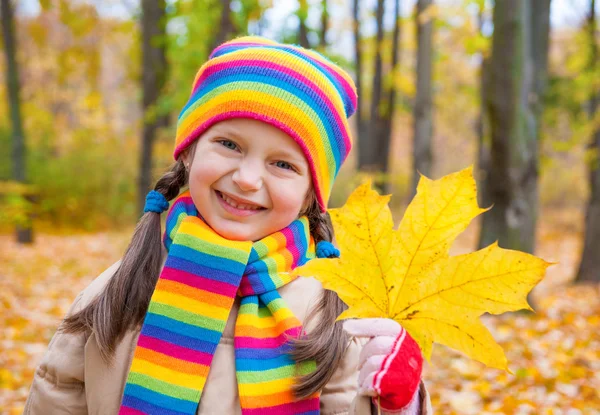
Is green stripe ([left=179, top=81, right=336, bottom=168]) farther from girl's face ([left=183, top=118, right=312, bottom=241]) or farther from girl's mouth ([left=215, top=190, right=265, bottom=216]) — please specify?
girl's mouth ([left=215, top=190, right=265, bottom=216])

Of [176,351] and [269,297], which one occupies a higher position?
[269,297]

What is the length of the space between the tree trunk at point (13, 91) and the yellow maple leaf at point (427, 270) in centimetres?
900

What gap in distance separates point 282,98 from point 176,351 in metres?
0.66

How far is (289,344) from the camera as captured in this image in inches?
49.7

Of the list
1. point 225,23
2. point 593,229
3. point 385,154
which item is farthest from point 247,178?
point 385,154

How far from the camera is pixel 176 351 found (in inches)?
50.5

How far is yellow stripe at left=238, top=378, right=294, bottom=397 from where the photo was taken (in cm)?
124

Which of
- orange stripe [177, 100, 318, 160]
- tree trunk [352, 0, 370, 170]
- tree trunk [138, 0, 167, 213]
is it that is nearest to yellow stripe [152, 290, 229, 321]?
orange stripe [177, 100, 318, 160]

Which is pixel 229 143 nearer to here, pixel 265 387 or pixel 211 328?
pixel 211 328

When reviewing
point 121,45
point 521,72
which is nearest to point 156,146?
point 521,72

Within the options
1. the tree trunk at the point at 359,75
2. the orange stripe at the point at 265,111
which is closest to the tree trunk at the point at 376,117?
the tree trunk at the point at 359,75

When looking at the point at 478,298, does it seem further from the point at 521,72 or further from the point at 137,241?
the point at 521,72

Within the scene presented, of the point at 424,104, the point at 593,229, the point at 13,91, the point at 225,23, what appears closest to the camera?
the point at 225,23

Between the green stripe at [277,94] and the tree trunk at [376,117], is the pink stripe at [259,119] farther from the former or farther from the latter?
the tree trunk at [376,117]
